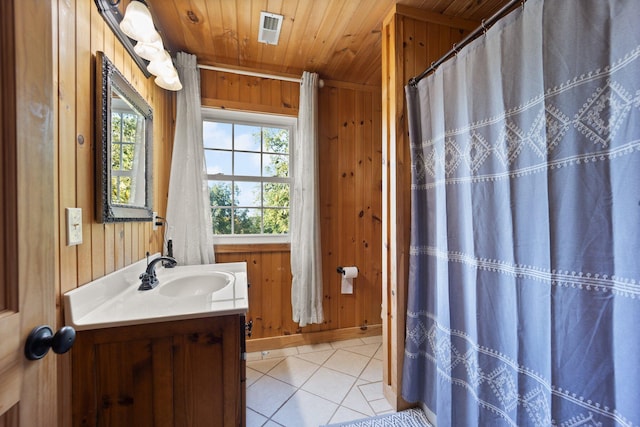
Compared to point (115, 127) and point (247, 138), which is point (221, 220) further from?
point (115, 127)

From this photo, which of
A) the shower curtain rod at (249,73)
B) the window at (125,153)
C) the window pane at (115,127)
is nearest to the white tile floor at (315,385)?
the window at (125,153)

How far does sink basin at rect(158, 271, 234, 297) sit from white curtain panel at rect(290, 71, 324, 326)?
2.24 ft

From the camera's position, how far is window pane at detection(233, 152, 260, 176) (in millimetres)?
2086

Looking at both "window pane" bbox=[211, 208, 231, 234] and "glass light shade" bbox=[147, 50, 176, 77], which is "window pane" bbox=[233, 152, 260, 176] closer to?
"window pane" bbox=[211, 208, 231, 234]

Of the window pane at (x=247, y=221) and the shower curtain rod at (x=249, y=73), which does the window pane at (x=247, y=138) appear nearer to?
the shower curtain rod at (x=249, y=73)

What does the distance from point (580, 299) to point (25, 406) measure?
53.4 inches

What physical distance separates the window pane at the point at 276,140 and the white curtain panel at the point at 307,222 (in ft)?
0.69

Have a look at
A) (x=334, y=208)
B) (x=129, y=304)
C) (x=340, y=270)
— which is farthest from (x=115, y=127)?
(x=340, y=270)

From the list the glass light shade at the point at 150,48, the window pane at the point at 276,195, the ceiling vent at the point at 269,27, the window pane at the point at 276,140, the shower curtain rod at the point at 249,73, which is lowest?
the window pane at the point at 276,195

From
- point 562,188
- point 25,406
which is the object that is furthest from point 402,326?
point 25,406

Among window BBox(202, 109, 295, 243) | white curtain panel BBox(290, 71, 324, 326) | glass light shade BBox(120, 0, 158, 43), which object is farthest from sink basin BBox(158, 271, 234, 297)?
glass light shade BBox(120, 0, 158, 43)

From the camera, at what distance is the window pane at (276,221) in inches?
Answer: 84.5

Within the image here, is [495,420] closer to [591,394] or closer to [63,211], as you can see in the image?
[591,394]

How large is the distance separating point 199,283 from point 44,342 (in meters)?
0.97
